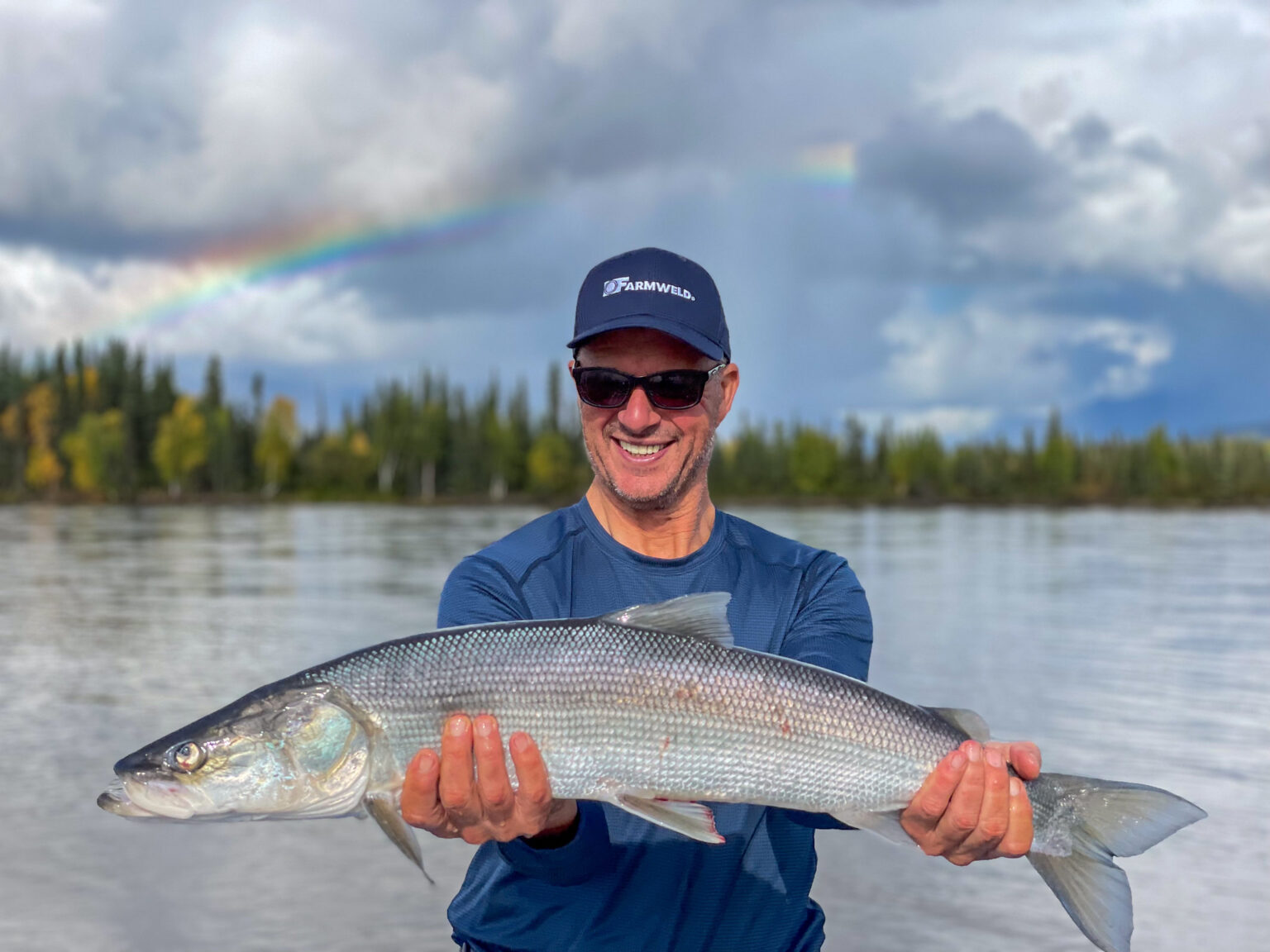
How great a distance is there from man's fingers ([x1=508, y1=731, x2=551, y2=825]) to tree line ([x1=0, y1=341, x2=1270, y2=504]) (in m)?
144

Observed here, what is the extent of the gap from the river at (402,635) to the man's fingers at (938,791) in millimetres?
4999

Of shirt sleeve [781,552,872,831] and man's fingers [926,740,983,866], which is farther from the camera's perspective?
shirt sleeve [781,552,872,831]

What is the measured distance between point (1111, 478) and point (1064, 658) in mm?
174210

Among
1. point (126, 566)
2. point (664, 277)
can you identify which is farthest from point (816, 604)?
point (126, 566)

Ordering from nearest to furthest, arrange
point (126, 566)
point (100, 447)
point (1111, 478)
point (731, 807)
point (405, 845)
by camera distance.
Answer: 1. point (405, 845)
2. point (731, 807)
3. point (126, 566)
4. point (100, 447)
5. point (1111, 478)

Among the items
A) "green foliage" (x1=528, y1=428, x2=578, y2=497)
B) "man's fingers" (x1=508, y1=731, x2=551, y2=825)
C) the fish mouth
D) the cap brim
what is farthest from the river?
"green foliage" (x1=528, y1=428, x2=578, y2=497)

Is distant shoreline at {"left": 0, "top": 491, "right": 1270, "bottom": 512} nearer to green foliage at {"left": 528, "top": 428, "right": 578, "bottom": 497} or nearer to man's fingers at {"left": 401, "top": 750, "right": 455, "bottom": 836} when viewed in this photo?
green foliage at {"left": 528, "top": 428, "right": 578, "bottom": 497}

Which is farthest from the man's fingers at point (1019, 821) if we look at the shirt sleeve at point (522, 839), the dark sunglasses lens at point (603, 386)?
the dark sunglasses lens at point (603, 386)

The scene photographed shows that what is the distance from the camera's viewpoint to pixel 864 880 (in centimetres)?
960

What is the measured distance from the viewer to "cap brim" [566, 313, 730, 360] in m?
4.30

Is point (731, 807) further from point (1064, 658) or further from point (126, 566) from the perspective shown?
point (126, 566)

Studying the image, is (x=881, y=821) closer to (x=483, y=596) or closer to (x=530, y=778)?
(x=530, y=778)

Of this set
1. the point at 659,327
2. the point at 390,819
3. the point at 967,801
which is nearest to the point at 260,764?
the point at 390,819

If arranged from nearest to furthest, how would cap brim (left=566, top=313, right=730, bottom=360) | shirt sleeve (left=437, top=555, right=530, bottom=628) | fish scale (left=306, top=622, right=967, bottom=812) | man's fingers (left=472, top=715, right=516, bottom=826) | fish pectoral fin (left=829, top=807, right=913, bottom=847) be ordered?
man's fingers (left=472, top=715, right=516, bottom=826)
fish scale (left=306, top=622, right=967, bottom=812)
fish pectoral fin (left=829, top=807, right=913, bottom=847)
shirt sleeve (left=437, top=555, right=530, bottom=628)
cap brim (left=566, top=313, right=730, bottom=360)
